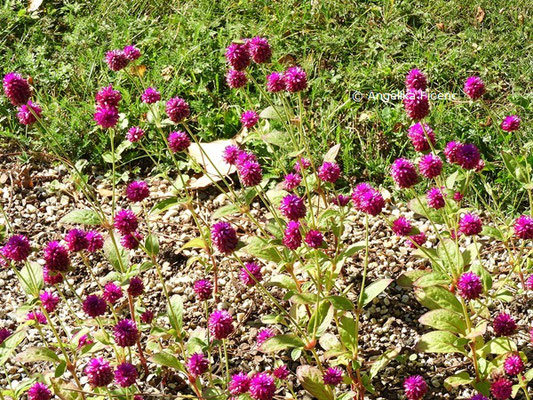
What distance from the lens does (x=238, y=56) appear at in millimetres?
2873

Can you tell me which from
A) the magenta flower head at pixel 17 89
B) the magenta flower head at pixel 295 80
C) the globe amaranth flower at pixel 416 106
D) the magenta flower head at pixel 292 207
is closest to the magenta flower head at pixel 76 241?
the magenta flower head at pixel 17 89

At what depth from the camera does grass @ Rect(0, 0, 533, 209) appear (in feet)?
13.6

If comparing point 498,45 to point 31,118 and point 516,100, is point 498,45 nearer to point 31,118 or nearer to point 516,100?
point 516,100

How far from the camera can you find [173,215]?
403 cm

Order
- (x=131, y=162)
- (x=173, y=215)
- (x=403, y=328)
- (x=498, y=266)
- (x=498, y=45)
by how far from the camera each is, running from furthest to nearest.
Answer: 1. (x=498, y=45)
2. (x=131, y=162)
3. (x=173, y=215)
4. (x=498, y=266)
5. (x=403, y=328)

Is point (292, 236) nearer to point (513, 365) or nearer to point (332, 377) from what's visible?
Answer: point (332, 377)

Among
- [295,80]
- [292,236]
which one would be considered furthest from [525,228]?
[295,80]

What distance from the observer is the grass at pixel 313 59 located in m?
4.16

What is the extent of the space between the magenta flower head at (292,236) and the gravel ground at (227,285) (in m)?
0.58

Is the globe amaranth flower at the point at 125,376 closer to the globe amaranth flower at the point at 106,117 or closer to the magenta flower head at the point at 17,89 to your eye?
the globe amaranth flower at the point at 106,117

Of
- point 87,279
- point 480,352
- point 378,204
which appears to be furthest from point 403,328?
point 87,279

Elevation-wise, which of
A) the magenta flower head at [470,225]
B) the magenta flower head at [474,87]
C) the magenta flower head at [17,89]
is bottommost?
the magenta flower head at [470,225]

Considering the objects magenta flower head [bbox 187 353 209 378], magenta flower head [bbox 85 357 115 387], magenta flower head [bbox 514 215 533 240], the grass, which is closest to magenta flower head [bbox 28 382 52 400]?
magenta flower head [bbox 85 357 115 387]

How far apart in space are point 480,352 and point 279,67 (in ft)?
7.63
